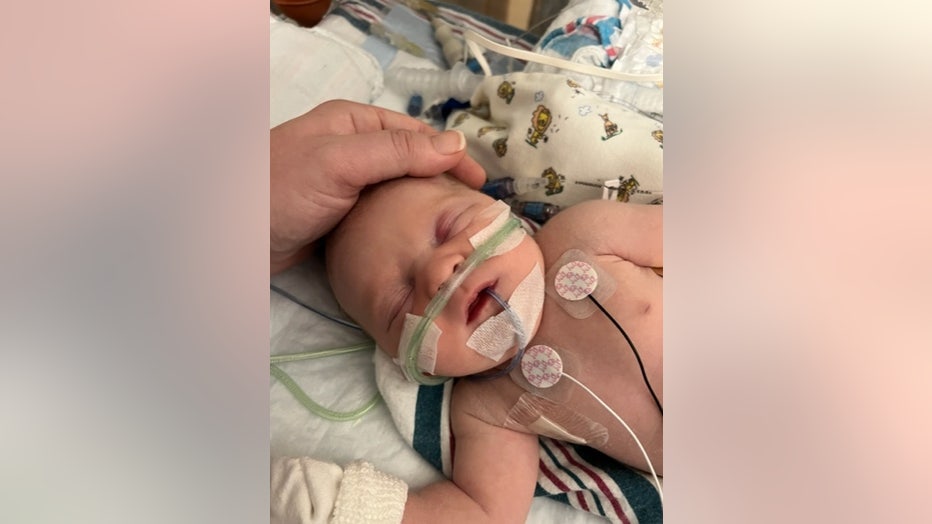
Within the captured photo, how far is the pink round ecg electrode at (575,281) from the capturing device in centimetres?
67

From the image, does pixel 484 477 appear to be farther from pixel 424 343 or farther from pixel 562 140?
pixel 562 140

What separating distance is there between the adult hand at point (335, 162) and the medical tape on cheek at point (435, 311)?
0.08 meters

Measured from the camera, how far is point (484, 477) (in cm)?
69

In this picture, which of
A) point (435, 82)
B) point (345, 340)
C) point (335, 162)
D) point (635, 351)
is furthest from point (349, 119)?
point (635, 351)

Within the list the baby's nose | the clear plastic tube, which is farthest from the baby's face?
the clear plastic tube

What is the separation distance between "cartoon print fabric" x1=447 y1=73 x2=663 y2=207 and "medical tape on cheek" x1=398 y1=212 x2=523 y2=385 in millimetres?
80

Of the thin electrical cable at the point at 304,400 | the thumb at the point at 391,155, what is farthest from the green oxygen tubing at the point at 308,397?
the thumb at the point at 391,155

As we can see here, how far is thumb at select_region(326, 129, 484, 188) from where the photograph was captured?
0.66 metres

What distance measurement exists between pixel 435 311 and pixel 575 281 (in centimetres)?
17

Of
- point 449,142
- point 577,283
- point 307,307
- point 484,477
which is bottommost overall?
point 484,477
